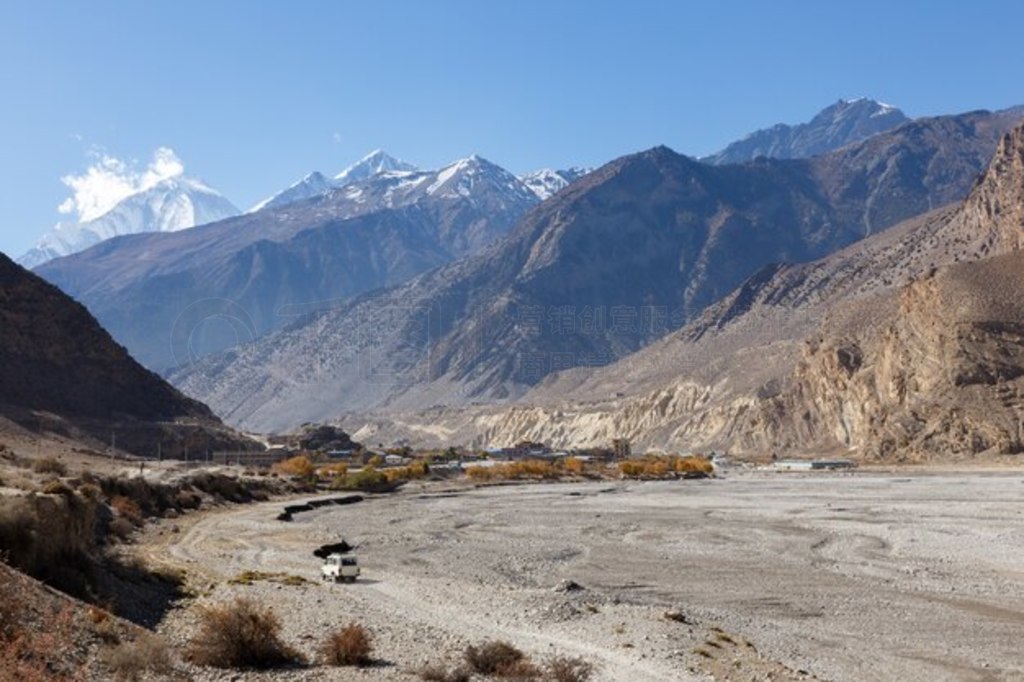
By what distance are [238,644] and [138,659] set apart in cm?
240

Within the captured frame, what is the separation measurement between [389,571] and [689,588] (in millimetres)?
10835

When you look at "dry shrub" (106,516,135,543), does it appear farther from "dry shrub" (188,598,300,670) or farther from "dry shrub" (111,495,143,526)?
"dry shrub" (188,598,300,670)

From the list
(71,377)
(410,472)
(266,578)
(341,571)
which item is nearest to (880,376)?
(410,472)

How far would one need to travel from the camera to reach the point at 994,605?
28219 mm

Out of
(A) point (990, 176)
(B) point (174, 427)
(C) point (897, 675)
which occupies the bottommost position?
(C) point (897, 675)

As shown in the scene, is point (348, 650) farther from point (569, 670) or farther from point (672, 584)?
point (672, 584)

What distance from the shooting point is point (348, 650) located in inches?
757

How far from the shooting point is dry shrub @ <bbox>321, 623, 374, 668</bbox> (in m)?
19.2

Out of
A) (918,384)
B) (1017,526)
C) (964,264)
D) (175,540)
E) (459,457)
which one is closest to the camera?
(175,540)

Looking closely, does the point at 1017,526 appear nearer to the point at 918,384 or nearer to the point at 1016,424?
the point at 1016,424

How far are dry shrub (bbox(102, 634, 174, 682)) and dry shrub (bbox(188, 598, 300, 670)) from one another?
823mm

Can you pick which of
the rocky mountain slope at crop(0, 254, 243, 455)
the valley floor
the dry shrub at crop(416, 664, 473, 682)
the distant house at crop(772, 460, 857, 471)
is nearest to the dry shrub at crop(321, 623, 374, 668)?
the valley floor

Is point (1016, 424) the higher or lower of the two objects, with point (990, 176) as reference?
lower

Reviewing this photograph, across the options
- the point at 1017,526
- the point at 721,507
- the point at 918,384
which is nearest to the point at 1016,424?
the point at 918,384
